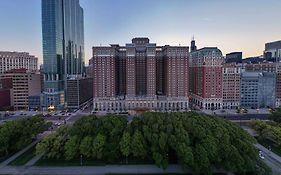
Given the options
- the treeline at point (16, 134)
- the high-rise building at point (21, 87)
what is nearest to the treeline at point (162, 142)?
the treeline at point (16, 134)

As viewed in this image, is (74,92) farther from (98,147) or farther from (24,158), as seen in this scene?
(98,147)

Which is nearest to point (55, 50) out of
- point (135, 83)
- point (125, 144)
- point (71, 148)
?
point (135, 83)

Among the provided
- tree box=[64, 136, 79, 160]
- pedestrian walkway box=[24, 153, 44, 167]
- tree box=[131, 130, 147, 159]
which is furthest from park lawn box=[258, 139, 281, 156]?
pedestrian walkway box=[24, 153, 44, 167]

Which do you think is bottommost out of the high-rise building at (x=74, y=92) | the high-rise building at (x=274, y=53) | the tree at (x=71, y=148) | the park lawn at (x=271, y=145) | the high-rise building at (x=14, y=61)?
the park lawn at (x=271, y=145)

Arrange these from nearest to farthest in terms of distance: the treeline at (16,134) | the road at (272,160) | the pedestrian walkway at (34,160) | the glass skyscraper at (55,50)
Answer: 1. the road at (272,160)
2. the pedestrian walkway at (34,160)
3. the treeline at (16,134)
4. the glass skyscraper at (55,50)

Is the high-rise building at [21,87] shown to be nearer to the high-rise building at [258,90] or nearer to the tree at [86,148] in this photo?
the tree at [86,148]

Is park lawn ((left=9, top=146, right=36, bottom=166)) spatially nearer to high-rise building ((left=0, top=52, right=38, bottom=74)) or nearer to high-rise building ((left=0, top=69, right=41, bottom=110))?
high-rise building ((left=0, top=69, right=41, bottom=110))

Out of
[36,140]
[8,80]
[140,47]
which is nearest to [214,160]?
[36,140]
